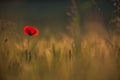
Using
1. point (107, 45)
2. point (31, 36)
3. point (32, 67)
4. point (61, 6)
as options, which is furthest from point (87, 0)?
point (32, 67)

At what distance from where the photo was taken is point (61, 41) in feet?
4.80

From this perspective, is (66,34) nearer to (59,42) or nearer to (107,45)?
(59,42)

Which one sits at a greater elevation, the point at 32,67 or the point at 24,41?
the point at 24,41

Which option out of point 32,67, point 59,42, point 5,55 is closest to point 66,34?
point 59,42

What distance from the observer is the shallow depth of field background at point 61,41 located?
1.45 meters

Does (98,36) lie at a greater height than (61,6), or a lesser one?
lesser

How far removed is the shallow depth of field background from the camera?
4.75ft

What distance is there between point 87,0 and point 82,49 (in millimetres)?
301

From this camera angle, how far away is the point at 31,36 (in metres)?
1.46

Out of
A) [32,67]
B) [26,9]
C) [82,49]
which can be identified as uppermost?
[26,9]

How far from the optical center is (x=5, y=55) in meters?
1.48

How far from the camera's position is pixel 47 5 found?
147 centimetres

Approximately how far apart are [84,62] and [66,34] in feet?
0.66

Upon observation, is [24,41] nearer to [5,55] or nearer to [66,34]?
[5,55]
